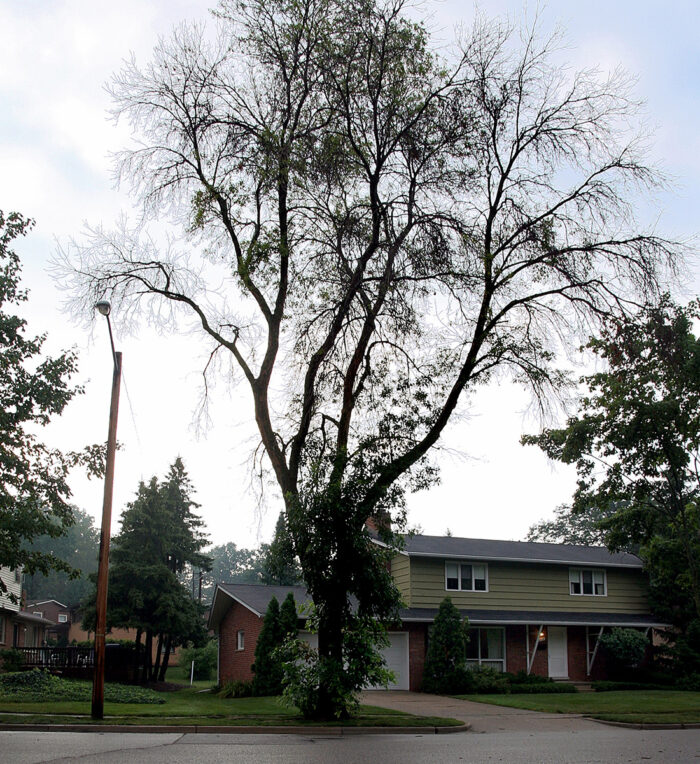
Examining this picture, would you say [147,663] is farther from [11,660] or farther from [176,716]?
[176,716]

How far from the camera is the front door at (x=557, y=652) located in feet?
100.0

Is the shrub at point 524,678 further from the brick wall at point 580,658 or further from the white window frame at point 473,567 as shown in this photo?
the white window frame at point 473,567

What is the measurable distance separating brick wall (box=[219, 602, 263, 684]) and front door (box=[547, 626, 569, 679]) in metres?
11.6

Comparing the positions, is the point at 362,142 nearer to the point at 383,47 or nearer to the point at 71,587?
the point at 383,47

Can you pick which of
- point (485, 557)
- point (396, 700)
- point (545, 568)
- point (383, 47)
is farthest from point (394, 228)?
point (545, 568)

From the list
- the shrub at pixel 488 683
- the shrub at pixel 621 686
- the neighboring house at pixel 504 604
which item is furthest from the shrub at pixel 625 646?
the shrub at pixel 488 683

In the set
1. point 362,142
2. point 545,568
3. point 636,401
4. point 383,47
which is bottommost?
point 545,568

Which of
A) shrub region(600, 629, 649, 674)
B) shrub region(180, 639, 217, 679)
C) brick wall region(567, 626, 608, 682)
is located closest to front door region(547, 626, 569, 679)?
brick wall region(567, 626, 608, 682)

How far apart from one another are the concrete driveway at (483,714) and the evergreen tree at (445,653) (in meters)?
1.47

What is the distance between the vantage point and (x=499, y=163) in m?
17.5

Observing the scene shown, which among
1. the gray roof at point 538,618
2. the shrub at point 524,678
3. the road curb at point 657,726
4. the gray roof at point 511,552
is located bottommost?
the shrub at point 524,678

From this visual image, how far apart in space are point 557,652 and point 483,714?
514 inches

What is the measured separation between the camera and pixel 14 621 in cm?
4259

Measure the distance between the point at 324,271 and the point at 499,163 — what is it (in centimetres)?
471
